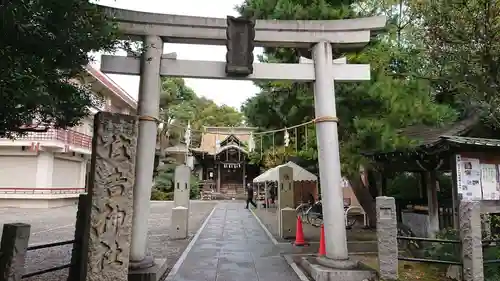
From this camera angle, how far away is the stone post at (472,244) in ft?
20.1

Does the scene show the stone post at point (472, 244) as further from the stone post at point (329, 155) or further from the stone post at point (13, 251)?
the stone post at point (13, 251)

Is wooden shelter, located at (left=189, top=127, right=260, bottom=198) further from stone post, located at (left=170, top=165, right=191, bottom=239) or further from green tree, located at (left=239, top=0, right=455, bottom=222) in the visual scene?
green tree, located at (left=239, top=0, right=455, bottom=222)

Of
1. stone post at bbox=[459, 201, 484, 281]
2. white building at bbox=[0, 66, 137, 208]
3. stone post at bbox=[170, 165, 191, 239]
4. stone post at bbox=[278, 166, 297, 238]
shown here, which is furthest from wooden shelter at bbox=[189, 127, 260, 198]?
stone post at bbox=[459, 201, 484, 281]

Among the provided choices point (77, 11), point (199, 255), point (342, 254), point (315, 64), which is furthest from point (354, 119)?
point (77, 11)

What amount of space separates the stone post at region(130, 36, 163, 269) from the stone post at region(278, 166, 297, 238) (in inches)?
247

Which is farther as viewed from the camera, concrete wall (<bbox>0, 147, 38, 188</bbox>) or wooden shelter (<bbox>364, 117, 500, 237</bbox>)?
concrete wall (<bbox>0, 147, 38, 188</bbox>)

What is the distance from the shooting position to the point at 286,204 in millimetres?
12711

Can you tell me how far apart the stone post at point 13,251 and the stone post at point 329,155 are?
199 inches

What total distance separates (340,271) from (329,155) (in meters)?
2.18

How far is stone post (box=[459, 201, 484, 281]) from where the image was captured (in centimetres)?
612

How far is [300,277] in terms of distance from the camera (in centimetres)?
715

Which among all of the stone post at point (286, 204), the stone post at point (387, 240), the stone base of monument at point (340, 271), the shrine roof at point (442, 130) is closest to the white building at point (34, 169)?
the stone post at point (286, 204)

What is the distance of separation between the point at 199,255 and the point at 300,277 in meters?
3.08

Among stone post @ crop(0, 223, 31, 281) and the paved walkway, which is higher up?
stone post @ crop(0, 223, 31, 281)
